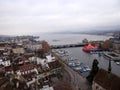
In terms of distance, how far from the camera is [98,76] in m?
13.4

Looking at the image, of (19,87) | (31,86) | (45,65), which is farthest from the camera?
(45,65)

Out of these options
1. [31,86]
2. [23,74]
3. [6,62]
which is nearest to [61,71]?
Answer: [23,74]

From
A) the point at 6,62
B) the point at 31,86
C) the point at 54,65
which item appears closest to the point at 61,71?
the point at 54,65

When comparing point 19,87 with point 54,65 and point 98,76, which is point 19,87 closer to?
point 98,76

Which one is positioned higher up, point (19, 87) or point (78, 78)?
point (19, 87)

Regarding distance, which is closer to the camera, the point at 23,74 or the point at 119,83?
the point at 119,83

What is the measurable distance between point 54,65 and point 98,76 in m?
9.08

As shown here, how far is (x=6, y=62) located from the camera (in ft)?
74.6

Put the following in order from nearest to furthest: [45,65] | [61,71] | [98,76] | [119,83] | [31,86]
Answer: [119,83], [98,76], [31,86], [61,71], [45,65]

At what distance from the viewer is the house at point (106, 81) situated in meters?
11.3

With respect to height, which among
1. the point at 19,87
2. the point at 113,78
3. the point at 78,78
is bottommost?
the point at 78,78

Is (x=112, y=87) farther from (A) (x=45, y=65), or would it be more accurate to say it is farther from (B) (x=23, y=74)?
(A) (x=45, y=65)

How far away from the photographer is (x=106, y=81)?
478 inches

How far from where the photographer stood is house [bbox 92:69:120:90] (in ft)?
37.2
